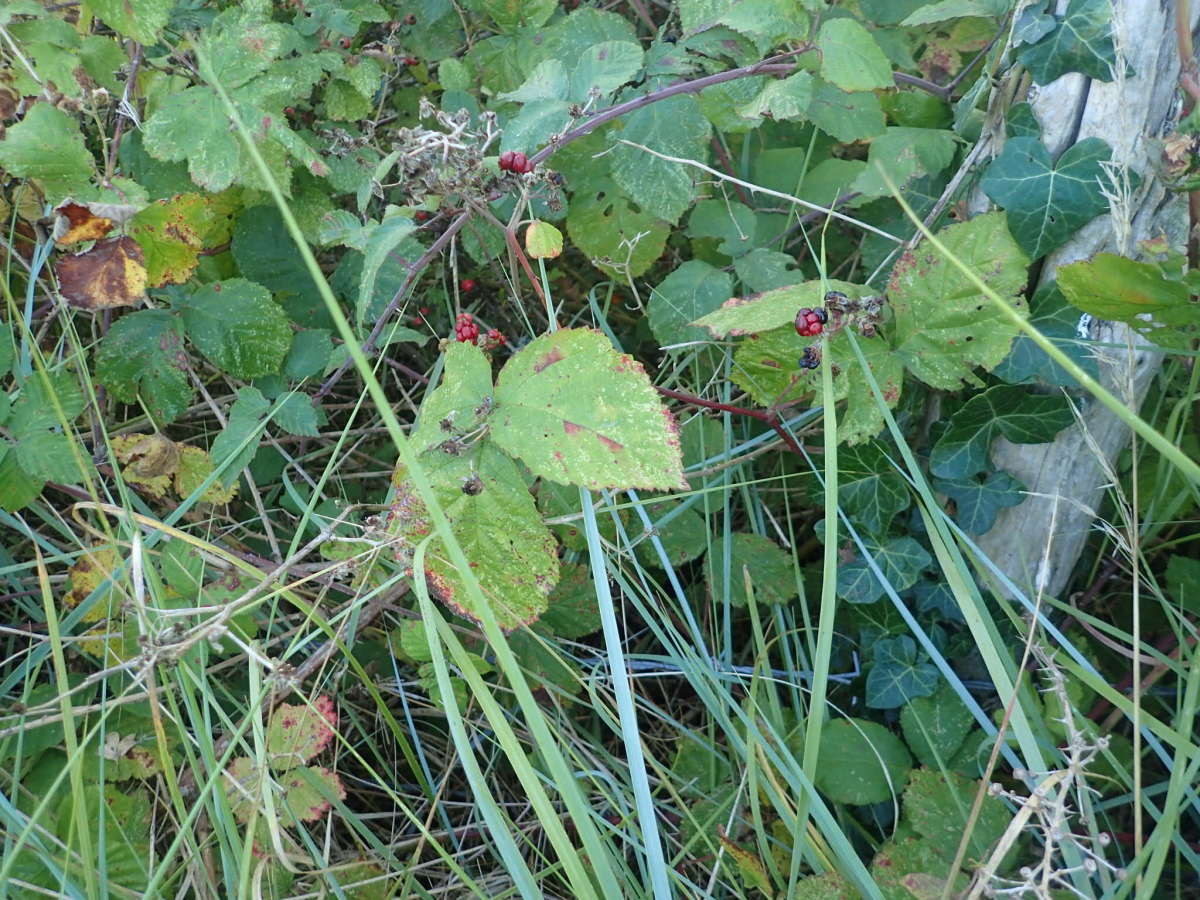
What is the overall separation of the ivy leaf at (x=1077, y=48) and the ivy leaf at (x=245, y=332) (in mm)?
1227

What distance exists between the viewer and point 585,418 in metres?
1.05

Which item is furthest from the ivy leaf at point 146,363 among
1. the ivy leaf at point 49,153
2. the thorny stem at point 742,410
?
the thorny stem at point 742,410

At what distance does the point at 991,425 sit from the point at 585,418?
68 cm

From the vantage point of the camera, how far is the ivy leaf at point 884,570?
4.61 ft

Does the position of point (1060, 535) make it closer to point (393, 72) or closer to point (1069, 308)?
point (1069, 308)

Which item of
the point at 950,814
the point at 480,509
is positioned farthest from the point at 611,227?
the point at 950,814

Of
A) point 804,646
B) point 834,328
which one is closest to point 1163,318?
point 834,328

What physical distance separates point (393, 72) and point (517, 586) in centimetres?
127

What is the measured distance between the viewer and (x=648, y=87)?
148 centimetres

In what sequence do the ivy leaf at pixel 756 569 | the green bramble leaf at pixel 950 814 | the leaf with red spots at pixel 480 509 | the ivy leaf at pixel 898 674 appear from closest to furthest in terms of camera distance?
the leaf with red spots at pixel 480 509 → the green bramble leaf at pixel 950 814 → the ivy leaf at pixel 898 674 → the ivy leaf at pixel 756 569

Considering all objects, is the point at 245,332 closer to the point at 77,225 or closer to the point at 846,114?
the point at 77,225

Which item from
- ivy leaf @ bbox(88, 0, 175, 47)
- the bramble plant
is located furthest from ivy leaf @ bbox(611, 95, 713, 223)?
ivy leaf @ bbox(88, 0, 175, 47)

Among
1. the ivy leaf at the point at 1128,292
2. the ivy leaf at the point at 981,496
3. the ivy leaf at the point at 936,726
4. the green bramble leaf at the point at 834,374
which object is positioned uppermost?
the ivy leaf at the point at 1128,292

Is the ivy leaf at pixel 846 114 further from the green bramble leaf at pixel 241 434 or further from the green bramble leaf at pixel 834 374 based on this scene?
the green bramble leaf at pixel 241 434
